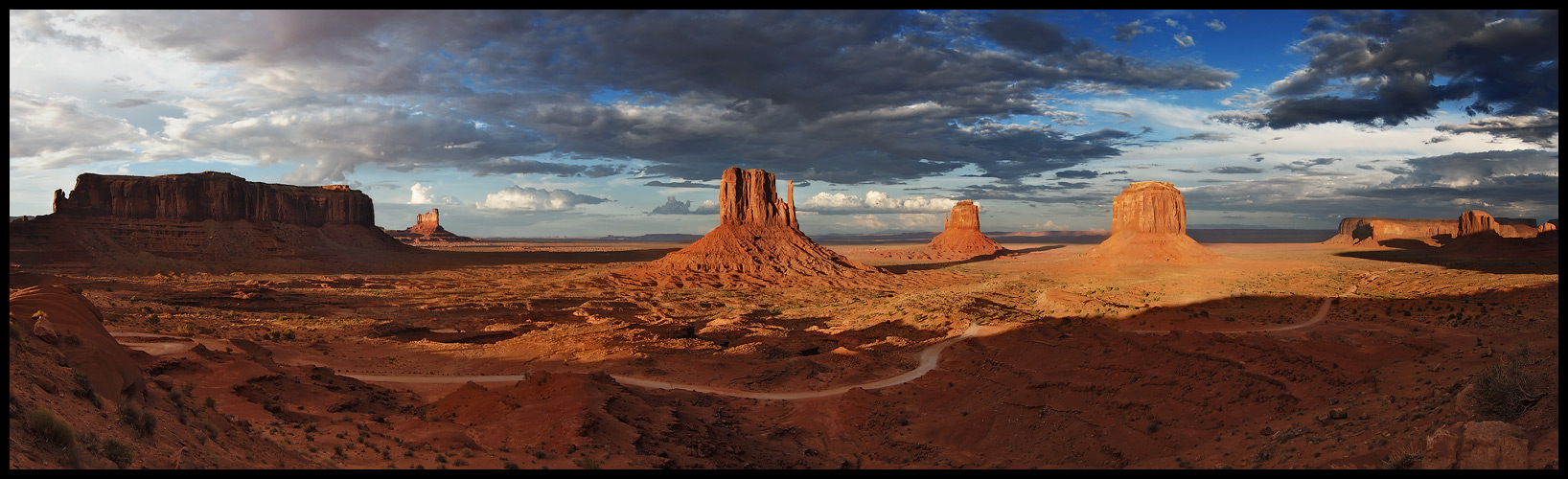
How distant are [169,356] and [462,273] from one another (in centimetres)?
6958

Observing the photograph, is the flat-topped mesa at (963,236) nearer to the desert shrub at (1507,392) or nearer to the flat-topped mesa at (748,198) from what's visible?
the flat-topped mesa at (748,198)

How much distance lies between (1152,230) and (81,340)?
8751cm

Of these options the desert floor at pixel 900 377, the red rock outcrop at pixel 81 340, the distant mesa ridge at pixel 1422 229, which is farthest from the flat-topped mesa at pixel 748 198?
the distant mesa ridge at pixel 1422 229

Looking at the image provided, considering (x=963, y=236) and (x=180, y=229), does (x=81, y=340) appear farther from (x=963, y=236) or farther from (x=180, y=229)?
(x=963, y=236)

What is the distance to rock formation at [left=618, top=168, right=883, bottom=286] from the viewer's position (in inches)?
3024

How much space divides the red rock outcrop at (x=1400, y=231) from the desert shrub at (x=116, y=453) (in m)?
160

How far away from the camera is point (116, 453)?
9.92 meters

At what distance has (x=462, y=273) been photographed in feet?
293

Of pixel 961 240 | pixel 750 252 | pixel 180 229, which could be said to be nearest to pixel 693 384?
pixel 750 252

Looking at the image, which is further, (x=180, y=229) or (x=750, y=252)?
(x=180, y=229)

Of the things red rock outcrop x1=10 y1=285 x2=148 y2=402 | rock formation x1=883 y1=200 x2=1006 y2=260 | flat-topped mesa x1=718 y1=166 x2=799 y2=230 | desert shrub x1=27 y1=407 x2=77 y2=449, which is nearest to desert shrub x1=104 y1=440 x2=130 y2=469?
desert shrub x1=27 y1=407 x2=77 y2=449

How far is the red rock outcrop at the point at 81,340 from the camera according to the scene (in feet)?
43.0
